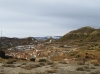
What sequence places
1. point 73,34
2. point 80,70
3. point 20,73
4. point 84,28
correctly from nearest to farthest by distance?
point 20,73, point 80,70, point 73,34, point 84,28

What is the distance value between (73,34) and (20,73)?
153 metres

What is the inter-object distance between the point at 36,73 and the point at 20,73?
58.3 inches

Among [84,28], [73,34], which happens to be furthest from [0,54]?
[84,28]

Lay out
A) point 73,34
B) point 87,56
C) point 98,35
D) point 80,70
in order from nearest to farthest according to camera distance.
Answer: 1. point 80,70
2. point 87,56
3. point 98,35
4. point 73,34

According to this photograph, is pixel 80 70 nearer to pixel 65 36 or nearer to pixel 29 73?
pixel 29 73

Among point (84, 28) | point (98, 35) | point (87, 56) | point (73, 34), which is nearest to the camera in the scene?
point (87, 56)

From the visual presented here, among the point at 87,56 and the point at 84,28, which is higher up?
the point at 84,28

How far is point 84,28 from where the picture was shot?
18725cm

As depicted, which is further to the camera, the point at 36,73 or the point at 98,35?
the point at 98,35

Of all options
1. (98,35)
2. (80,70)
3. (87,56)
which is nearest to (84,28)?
(98,35)

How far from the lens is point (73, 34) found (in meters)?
172

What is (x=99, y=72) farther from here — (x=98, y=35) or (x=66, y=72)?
(x=98, y=35)

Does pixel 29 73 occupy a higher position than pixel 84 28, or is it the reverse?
pixel 84 28

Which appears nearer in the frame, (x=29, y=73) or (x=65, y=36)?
(x=29, y=73)
